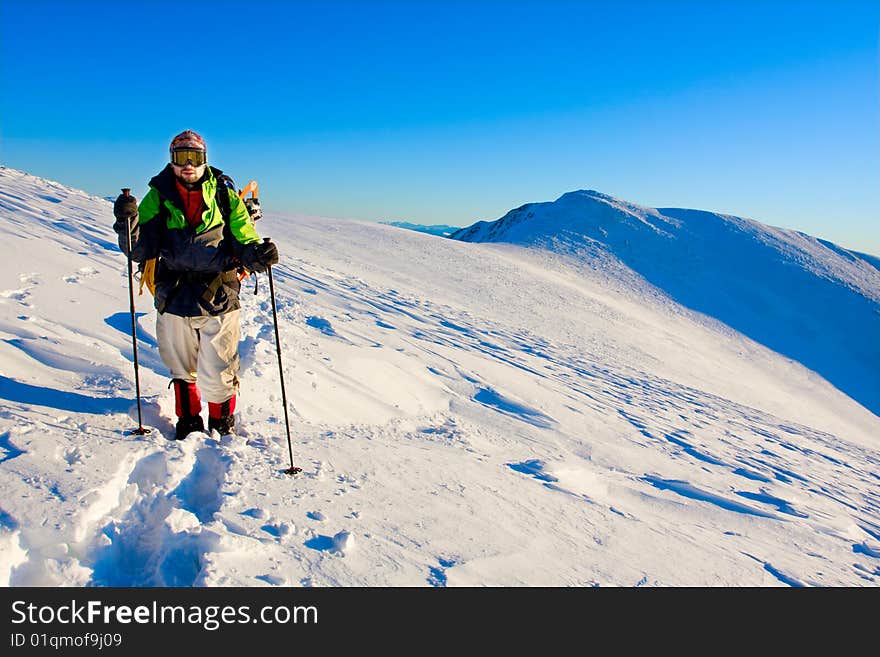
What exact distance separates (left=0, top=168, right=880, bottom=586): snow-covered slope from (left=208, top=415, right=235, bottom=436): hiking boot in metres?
0.23

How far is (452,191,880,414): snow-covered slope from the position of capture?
22969 mm

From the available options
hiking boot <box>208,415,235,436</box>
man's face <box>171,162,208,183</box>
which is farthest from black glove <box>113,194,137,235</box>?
hiking boot <box>208,415,235,436</box>

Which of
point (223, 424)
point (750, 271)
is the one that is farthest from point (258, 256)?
point (750, 271)

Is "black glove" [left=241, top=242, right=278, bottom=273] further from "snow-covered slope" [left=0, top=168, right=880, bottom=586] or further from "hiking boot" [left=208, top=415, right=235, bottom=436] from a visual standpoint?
"snow-covered slope" [left=0, top=168, right=880, bottom=586]

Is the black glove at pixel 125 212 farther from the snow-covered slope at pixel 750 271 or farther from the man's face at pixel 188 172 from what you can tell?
the snow-covered slope at pixel 750 271

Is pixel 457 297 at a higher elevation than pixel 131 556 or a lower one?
higher

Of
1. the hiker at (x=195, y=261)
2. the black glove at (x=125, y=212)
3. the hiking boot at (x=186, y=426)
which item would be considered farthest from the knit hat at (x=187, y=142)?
the hiking boot at (x=186, y=426)

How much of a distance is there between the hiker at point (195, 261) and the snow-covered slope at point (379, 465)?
0.44 m

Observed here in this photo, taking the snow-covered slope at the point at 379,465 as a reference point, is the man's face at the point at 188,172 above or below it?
above

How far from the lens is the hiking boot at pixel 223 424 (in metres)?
4.15

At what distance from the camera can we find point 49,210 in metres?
11.9
